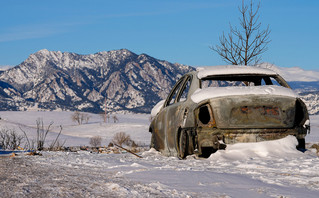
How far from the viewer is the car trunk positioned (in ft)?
20.4

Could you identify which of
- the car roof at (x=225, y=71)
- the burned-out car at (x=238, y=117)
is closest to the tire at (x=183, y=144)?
the burned-out car at (x=238, y=117)

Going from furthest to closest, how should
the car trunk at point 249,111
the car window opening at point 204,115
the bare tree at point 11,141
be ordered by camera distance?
1. the bare tree at point 11,141
2. the car window opening at point 204,115
3. the car trunk at point 249,111

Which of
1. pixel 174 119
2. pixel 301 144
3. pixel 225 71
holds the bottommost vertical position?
pixel 301 144

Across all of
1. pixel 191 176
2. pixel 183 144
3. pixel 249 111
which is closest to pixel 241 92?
pixel 249 111

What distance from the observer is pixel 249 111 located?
6.25m

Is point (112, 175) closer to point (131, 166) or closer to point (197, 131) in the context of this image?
point (131, 166)

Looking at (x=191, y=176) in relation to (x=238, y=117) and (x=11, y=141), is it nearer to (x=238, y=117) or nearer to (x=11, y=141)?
(x=238, y=117)

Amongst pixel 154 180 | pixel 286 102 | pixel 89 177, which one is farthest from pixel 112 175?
pixel 286 102

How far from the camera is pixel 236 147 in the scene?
6.31 meters

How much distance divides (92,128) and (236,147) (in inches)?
4515

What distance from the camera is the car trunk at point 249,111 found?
6.23 m

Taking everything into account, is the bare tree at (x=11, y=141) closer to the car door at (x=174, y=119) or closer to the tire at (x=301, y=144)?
the car door at (x=174, y=119)

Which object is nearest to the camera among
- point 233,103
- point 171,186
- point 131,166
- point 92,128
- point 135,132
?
point 171,186

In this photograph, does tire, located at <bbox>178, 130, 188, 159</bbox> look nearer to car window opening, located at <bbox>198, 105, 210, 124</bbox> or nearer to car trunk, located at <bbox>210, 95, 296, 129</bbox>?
car window opening, located at <bbox>198, 105, 210, 124</bbox>
